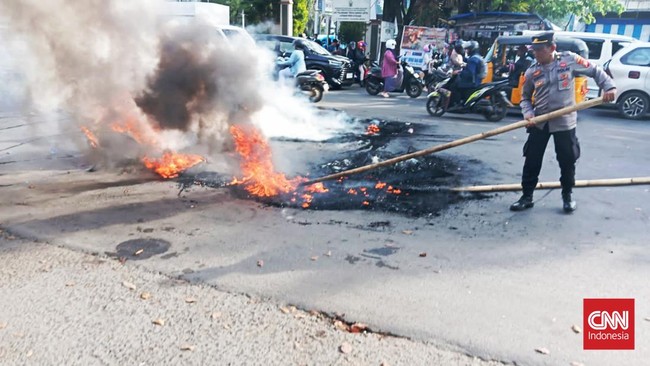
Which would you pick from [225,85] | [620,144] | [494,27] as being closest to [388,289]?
[225,85]

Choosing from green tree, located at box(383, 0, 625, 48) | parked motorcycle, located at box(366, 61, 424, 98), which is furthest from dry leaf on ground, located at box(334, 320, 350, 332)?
green tree, located at box(383, 0, 625, 48)

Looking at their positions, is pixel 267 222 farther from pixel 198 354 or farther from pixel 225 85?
pixel 225 85

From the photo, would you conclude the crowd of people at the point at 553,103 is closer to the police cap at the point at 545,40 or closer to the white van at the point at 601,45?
the police cap at the point at 545,40

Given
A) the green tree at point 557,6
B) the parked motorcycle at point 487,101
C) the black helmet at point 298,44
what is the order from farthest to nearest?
the green tree at point 557,6 < the black helmet at point 298,44 < the parked motorcycle at point 487,101

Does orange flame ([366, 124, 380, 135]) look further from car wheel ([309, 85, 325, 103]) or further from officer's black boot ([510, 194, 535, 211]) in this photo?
officer's black boot ([510, 194, 535, 211])

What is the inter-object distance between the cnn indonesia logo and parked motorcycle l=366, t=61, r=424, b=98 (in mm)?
12471

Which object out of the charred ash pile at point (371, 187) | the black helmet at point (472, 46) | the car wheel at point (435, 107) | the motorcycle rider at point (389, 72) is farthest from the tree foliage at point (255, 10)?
the charred ash pile at point (371, 187)

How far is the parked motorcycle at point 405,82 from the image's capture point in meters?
15.1

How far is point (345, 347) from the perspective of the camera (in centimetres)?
275

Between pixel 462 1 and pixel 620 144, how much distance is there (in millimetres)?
13864

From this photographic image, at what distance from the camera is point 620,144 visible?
8.38 meters

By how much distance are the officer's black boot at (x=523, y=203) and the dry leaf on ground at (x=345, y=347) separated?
9.97 ft

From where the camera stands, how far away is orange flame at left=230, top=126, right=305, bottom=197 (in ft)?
18.5

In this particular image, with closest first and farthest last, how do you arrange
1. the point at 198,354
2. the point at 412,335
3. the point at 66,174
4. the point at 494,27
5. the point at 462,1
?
the point at 198,354 → the point at 412,335 → the point at 66,174 → the point at 494,27 → the point at 462,1
